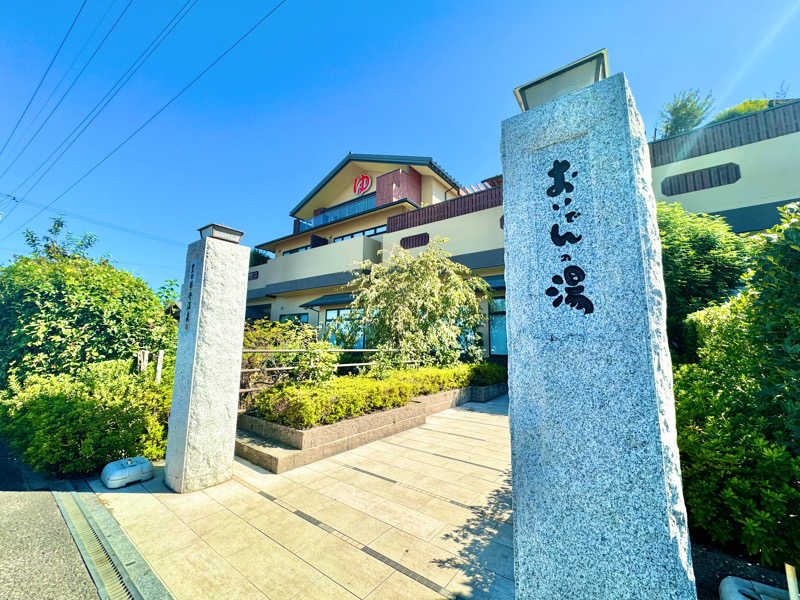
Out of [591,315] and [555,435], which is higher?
[591,315]

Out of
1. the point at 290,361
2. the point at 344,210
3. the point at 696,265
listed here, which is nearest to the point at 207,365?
the point at 290,361

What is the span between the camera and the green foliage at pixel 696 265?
267 inches

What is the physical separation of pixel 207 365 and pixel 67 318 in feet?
14.1

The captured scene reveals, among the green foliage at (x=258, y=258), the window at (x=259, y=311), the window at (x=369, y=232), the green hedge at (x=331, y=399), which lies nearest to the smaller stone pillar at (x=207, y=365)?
the green hedge at (x=331, y=399)

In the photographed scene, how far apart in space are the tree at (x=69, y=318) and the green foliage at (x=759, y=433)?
8201mm

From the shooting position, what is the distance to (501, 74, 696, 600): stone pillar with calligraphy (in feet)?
5.41

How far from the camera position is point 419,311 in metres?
9.93

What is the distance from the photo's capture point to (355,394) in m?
5.45

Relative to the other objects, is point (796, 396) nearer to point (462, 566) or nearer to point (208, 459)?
point (462, 566)

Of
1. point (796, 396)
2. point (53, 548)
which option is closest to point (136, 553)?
point (53, 548)

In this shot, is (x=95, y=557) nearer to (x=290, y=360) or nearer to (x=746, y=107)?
(x=290, y=360)

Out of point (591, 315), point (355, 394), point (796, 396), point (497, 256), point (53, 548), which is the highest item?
point (497, 256)

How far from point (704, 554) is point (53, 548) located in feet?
16.6

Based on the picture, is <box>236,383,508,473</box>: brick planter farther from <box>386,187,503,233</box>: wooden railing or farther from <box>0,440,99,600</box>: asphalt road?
<box>386,187,503,233</box>: wooden railing
